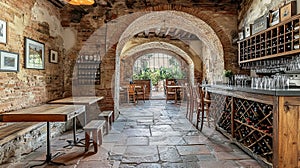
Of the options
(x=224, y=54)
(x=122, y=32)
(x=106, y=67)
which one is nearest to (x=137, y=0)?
(x=122, y=32)

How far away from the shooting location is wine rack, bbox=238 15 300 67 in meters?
3.19

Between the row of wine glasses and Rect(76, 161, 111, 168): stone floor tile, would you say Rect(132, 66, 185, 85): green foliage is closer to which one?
the row of wine glasses

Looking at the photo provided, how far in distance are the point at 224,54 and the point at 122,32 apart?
8.41 feet

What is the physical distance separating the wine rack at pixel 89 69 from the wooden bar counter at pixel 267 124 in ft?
9.56

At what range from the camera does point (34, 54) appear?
375 cm

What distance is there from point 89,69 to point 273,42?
389 centimetres

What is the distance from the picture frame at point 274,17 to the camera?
361cm

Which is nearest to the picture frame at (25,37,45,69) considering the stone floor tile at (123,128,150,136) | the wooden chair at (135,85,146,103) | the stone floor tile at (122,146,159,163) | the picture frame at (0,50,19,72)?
the picture frame at (0,50,19,72)

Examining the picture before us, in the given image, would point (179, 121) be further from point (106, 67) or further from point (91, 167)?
point (91, 167)

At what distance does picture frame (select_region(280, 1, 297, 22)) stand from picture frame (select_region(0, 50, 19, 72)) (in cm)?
424

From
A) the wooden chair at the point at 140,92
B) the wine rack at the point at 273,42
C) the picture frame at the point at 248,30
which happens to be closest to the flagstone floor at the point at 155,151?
the wine rack at the point at 273,42

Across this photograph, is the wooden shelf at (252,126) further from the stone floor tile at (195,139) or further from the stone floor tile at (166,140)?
the stone floor tile at (166,140)

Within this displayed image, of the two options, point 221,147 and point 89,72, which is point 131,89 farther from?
point 221,147

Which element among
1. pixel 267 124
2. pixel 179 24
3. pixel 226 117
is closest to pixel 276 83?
pixel 267 124
